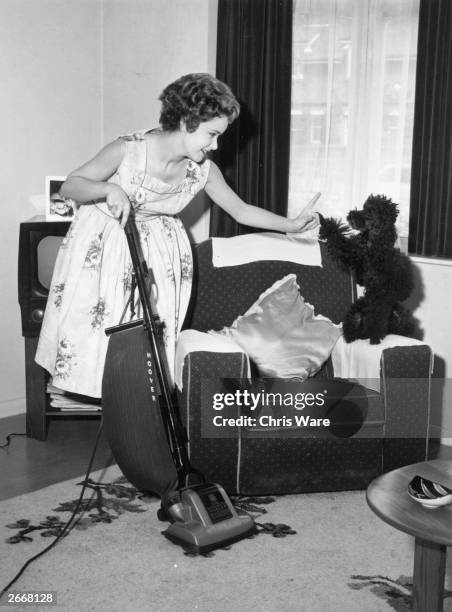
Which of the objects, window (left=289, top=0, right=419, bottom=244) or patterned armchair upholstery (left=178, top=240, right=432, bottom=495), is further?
window (left=289, top=0, right=419, bottom=244)

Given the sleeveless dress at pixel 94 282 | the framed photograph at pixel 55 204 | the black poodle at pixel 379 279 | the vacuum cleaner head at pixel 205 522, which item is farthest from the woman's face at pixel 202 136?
the vacuum cleaner head at pixel 205 522

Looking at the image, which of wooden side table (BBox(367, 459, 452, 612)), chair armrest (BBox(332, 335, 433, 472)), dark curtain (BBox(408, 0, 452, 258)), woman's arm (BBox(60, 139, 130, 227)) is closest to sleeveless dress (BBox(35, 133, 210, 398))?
woman's arm (BBox(60, 139, 130, 227))

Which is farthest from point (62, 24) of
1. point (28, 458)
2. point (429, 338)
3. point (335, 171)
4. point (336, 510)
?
point (336, 510)

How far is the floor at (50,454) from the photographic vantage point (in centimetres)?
288

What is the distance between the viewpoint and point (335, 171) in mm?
3559

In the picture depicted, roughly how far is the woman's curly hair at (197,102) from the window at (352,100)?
3.15ft

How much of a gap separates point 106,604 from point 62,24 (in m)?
2.62

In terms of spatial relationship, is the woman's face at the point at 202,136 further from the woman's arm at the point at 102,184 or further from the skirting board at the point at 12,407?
the skirting board at the point at 12,407

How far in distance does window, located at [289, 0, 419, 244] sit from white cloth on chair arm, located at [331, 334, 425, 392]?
835mm

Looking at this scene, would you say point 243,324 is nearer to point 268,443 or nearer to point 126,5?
point 268,443

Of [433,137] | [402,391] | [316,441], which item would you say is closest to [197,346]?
[316,441]

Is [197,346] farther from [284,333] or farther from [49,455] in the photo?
[49,455]

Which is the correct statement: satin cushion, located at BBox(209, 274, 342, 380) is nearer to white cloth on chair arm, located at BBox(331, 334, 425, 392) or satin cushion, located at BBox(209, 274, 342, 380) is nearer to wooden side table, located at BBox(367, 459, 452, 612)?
white cloth on chair arm, located at BBox(331, 334, 425, 392)

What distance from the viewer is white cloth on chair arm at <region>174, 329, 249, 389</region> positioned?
8.67 feet
